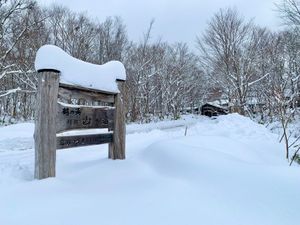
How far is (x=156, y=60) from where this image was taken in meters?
26.2

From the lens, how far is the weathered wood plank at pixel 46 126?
3156 mm

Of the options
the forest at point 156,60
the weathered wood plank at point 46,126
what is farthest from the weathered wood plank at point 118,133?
the forest at point 156,60

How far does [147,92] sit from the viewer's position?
24.8 m

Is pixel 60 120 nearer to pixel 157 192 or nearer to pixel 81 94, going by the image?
pixel 81 94

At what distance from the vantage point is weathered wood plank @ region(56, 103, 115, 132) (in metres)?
3.38

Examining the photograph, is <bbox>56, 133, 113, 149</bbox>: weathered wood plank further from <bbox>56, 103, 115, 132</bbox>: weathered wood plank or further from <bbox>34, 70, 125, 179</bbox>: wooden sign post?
<bbox>56, 103, 115, 132</bbox>: weathered wood plank

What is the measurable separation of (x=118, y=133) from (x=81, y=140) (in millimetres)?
755

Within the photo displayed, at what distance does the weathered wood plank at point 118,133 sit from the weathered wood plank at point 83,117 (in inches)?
3.6

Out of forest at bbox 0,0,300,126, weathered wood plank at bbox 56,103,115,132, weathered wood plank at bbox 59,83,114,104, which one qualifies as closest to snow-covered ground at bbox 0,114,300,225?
weathered wood plank at bbox 56,103,115,132

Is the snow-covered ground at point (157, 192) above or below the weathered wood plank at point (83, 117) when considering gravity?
below

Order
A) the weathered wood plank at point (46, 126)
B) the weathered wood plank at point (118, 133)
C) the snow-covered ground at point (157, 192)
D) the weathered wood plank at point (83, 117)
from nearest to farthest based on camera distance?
the snow-covered ground at point (157, 192), the weathered wood plank at point (46, 126), the weathered wood plank at point (83, 117), the weathered wood plank at point (118, 133)

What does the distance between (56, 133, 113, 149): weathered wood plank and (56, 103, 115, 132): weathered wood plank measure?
127 mm

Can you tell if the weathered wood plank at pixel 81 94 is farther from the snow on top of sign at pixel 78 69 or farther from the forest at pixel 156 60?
the forest at pixel 156 60

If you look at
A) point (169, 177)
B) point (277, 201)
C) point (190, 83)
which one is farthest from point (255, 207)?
point (190, 83)
